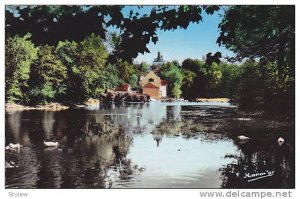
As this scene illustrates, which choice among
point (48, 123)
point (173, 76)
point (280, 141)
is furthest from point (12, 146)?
point (280, 141)

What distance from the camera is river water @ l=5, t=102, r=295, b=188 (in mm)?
2596

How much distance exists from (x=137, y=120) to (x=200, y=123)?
1.31 ft

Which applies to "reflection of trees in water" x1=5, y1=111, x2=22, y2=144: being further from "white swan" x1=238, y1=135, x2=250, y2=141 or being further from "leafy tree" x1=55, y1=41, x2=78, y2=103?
"white swan" x1=238, y1=135, x2=250, y2=141

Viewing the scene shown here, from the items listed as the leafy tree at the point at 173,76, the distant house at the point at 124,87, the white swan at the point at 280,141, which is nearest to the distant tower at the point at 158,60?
the leafy tree at the point at 173,76

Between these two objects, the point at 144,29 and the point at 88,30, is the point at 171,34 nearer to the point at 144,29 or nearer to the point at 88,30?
the point at 144,29

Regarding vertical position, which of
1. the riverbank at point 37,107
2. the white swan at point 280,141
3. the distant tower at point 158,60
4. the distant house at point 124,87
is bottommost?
the white swan at point 280,141

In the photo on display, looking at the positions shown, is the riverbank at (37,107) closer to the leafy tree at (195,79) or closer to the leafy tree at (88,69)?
the leafy tree at (88,69)

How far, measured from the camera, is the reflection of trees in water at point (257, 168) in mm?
2607

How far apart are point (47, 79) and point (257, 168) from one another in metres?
1.41

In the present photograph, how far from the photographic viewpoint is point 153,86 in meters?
2.90

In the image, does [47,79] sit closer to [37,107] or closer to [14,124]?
[37,107]

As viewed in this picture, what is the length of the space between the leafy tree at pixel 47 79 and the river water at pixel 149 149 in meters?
0.11

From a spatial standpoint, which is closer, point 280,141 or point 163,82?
point 280,141

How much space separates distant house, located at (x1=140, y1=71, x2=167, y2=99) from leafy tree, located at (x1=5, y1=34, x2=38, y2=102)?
71 centimetres
